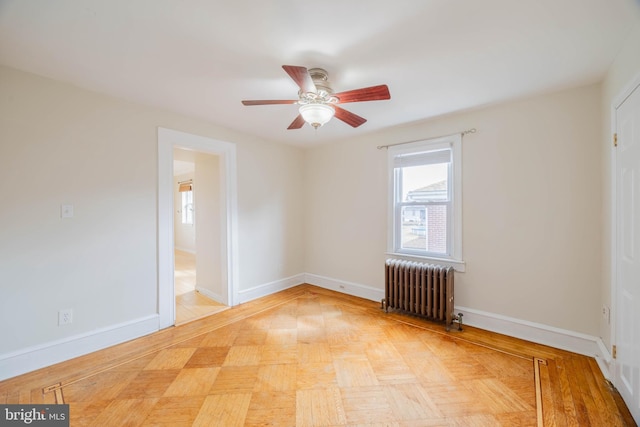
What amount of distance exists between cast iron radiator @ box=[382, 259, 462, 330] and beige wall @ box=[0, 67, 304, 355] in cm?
275

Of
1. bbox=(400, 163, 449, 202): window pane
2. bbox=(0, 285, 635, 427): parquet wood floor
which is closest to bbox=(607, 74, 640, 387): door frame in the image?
bbox=(0, 285, 635, 427): parquet wood floor

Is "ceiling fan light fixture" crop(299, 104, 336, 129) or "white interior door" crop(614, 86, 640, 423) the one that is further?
"ceiling fan light fixture" crop(299, 104, 336, 129)

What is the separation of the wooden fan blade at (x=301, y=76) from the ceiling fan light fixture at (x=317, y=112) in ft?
0.47

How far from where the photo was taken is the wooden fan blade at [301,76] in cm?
155

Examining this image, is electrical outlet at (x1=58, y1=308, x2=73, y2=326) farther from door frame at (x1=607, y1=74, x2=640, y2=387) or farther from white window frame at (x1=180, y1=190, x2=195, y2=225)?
white window frame at (x1=180, y1=190, x2=195, y2=225)

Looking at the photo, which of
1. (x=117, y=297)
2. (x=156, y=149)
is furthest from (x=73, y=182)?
(x=117, y=297)

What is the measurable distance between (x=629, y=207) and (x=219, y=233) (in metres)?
3.99

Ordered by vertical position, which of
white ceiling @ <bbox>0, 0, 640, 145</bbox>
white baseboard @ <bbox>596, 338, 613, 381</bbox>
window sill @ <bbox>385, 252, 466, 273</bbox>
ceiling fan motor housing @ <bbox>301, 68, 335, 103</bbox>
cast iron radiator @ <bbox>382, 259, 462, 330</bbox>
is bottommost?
white baseboard @ <bbox>596, 338, 613, 381</bbox>

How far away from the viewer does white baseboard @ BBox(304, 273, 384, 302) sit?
3735mm

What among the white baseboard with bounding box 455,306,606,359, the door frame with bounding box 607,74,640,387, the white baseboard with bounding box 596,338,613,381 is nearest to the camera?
the door frame with bounding box 607,74,640,387

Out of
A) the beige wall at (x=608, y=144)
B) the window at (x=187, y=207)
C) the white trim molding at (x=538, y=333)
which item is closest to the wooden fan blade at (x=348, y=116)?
the beige wall at (x=608, y=144)

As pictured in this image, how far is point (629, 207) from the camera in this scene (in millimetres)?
1714

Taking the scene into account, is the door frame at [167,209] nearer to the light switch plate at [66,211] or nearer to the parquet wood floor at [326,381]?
the parquet wood floor at [326,381]

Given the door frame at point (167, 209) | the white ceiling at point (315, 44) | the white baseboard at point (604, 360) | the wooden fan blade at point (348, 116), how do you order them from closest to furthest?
the white ceiling at point (315, 44)
the white baseboard at point (604, 360)
the wooden fan blade at point (348, 116)
the door frame at point (167, 209)
